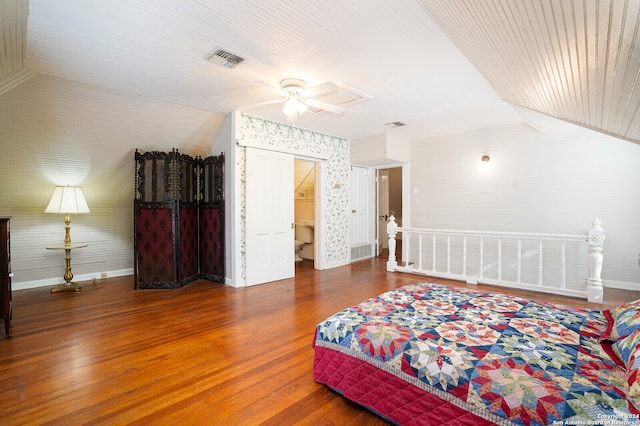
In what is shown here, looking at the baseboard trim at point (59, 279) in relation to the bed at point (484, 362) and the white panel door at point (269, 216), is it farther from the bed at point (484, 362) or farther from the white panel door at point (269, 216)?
the bed at point (484, 362)

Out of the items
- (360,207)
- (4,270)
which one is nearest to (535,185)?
(360,207)

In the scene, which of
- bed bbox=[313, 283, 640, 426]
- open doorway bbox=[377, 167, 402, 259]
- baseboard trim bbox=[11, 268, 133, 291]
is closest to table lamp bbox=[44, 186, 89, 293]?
baseboard trim bbox=[11, 268, 133, 291]

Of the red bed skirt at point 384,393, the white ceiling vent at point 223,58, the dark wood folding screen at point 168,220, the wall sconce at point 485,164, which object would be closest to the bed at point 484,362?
the red bed skirt at point 384,393

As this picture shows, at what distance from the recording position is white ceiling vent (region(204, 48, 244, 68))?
283 cm

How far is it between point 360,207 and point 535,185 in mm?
3277

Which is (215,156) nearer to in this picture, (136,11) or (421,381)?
(136,11)

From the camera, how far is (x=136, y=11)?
2.25 meters

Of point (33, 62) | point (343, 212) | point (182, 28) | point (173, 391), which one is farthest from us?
point (343, 212)

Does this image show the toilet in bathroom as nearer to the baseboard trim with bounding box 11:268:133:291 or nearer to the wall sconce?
the baseboard trim with bounding box 11:268:133:291

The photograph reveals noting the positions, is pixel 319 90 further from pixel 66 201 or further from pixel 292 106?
pixel 66 201

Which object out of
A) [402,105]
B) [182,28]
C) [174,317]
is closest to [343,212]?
[402,105]

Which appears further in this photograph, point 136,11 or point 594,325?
point 136,11

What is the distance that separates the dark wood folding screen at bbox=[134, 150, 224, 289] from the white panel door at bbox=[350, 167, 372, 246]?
9.83ft

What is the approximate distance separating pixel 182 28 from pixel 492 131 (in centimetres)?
530
